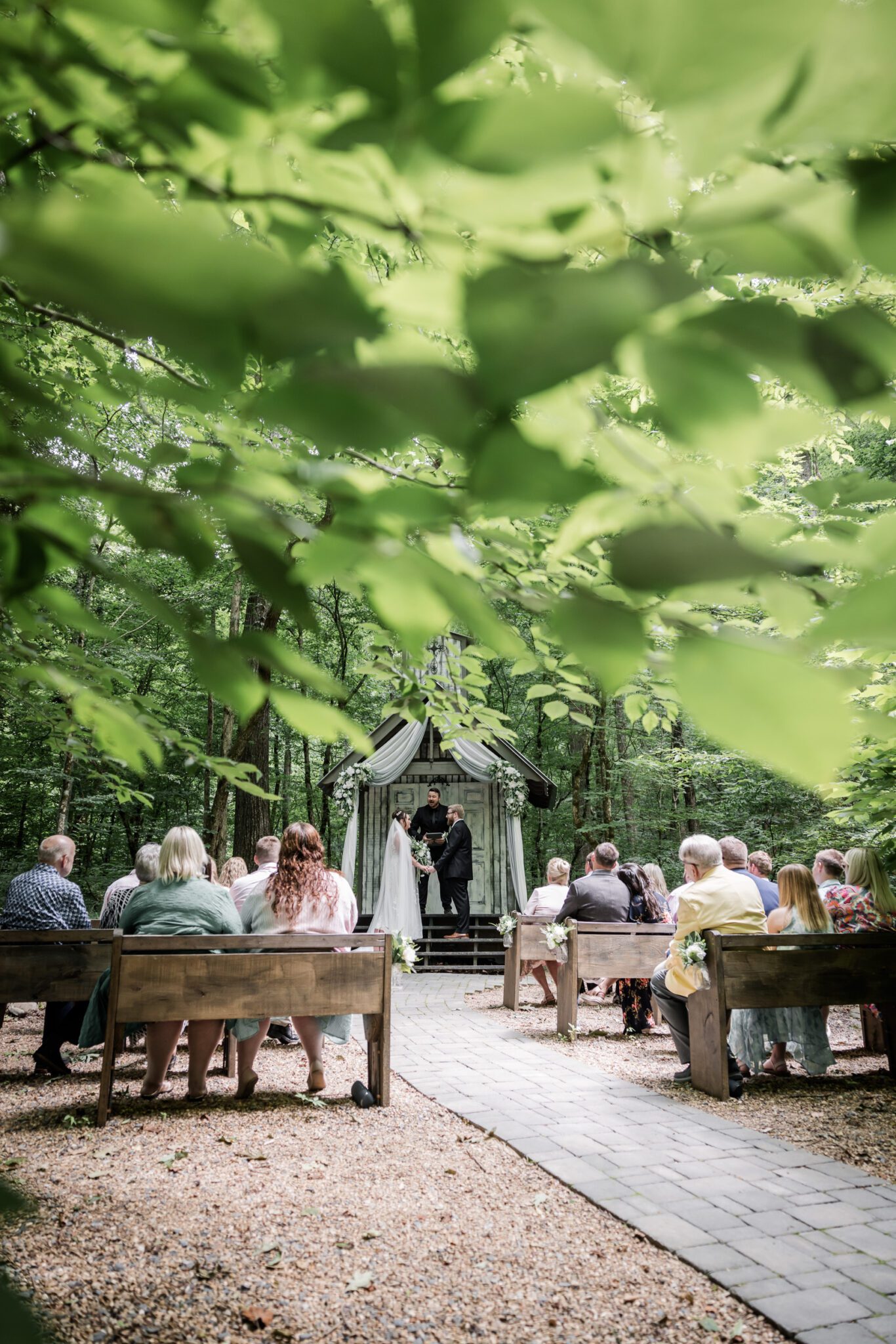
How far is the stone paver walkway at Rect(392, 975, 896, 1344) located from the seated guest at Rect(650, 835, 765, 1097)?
64 cm

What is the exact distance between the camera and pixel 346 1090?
584 centimetres

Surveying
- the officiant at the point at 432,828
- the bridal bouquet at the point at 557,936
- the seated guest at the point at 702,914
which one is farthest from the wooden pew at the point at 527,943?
the officiant at the point at 432,828

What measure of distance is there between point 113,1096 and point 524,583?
15.2ft

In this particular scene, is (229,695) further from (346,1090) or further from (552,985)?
(552,985)

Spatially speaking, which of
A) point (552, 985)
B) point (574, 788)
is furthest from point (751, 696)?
point (574, 788)

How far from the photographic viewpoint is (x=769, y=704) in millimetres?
603

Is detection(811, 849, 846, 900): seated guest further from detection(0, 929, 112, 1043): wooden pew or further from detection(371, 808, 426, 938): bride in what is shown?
detection(371, 808, 426, 938): bride

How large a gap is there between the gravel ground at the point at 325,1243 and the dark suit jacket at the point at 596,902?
313 centimetres

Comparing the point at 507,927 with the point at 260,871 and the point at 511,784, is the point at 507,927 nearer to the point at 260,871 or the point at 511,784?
the point at 260,871

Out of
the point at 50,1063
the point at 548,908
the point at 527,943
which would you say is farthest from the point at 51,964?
the point at 548,908

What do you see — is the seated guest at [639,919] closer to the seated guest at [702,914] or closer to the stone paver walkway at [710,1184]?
the stone paver walkway at [710,1184]

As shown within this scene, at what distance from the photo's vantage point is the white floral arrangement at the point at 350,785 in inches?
579

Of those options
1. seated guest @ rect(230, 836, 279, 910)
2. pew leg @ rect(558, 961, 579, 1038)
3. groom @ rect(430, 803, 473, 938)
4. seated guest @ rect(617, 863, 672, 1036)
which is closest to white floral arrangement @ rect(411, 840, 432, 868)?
Answer: groom @ rect(430, 803, 473, 938)

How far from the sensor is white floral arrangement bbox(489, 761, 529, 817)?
14664 millimetres
